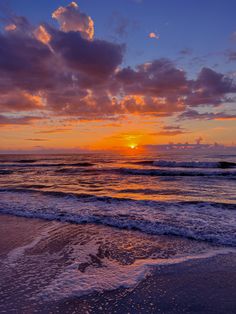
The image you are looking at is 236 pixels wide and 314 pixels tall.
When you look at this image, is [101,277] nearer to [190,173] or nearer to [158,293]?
[158,293]

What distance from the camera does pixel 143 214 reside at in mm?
9148

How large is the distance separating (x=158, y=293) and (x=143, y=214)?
5.19 metres

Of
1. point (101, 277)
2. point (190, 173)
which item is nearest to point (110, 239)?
point (101, 277)

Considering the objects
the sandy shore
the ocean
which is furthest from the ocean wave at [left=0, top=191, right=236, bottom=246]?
the sandy shore

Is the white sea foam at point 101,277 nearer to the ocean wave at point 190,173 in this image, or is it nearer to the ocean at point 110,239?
the ocean at point 110,239

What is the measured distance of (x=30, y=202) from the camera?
37.6ft

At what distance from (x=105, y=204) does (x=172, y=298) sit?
7354mm

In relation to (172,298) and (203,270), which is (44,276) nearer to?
(172,298)

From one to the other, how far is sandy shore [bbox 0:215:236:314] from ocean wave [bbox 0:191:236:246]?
1.75 m

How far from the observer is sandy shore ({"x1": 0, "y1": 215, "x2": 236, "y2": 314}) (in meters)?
3.55

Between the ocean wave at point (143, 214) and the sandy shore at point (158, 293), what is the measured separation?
1.75 m

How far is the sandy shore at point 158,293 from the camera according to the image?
3555mm

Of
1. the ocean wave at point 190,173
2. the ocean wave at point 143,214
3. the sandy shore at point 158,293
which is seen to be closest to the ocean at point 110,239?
the ocean wave at point 143,214

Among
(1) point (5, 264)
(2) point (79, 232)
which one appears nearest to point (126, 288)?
(1) point (5, 264)
